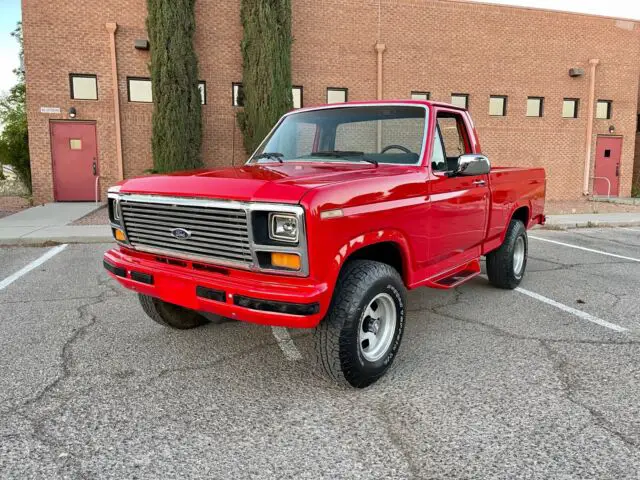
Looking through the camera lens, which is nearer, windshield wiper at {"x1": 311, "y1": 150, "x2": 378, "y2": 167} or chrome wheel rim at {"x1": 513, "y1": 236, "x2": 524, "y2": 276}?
windshield wiper at {"x1": 311, "y1": 150, "x2": 378, "y2": 167}

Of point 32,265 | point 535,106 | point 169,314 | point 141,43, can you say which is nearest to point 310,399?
point 169,314

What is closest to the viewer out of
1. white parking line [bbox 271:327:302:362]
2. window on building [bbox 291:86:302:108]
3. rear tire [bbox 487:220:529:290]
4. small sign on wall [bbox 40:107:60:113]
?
white parking line [bbox 271:327:302:362]

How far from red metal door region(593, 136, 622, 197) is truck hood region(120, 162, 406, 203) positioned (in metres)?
18.7

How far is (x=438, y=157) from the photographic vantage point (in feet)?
13.4

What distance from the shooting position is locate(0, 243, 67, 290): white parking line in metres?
6.07

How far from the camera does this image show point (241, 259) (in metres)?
2.90

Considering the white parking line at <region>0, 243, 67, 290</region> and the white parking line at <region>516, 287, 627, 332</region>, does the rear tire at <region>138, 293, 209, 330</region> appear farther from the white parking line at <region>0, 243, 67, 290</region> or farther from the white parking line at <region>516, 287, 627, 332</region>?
the white parking line at <region>516, 287, 627, 332</region>

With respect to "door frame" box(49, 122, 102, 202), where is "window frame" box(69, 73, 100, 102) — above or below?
above

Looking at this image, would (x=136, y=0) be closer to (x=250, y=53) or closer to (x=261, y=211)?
(x=250, y=53)

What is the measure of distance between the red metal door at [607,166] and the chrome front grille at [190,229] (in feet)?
65.1

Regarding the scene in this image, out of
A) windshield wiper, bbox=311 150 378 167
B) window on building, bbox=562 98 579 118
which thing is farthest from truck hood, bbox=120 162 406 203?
window on building, bbox=562 98 579 118

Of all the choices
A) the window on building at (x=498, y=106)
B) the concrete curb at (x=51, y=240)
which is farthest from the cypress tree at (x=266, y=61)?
the window on building at (x=498, y=106)

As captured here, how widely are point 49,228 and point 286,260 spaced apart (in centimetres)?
886

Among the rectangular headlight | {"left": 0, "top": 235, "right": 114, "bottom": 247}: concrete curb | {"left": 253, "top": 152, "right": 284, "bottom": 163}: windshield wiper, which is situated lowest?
{"left": 0, "top": 235, "right": 114, "bottom": 247}: concrete curb
